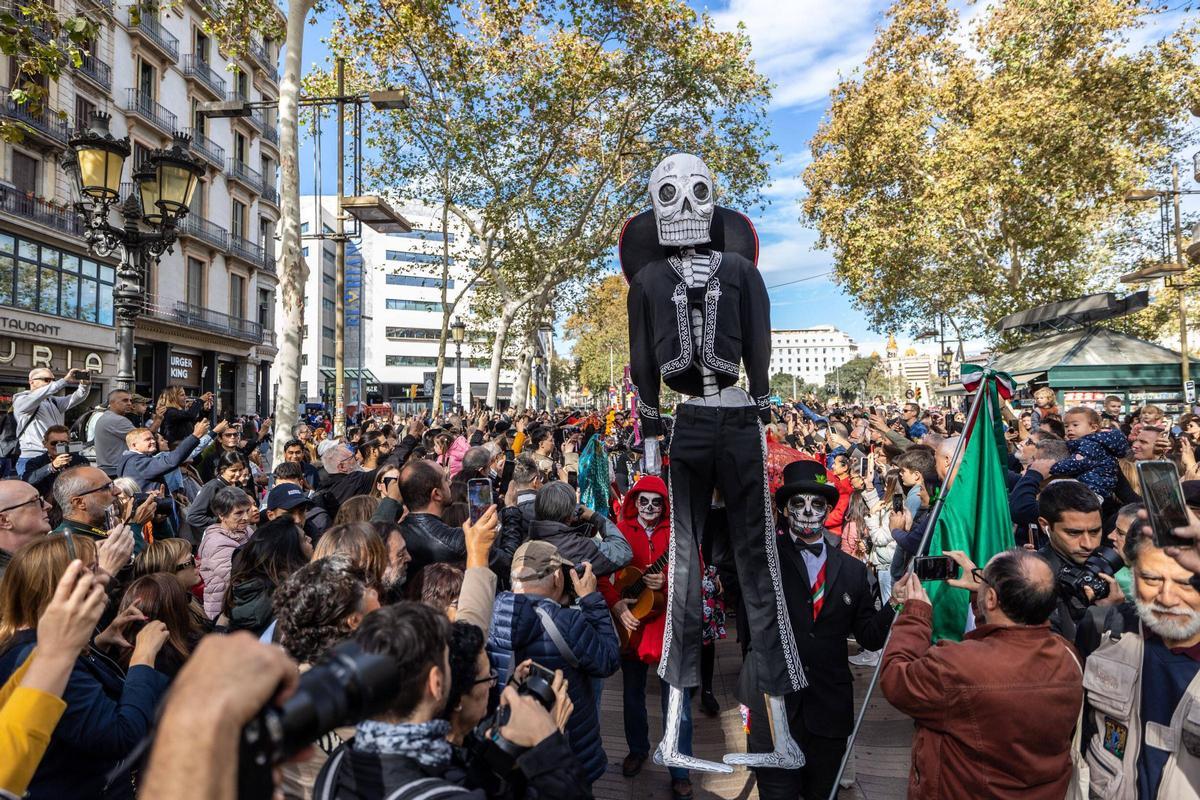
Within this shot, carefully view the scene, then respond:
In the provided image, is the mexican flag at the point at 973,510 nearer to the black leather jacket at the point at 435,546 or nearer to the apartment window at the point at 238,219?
the black leather jacket at the point at 435,546

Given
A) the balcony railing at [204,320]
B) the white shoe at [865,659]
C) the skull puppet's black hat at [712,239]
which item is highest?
the balcony railing at [204,320]

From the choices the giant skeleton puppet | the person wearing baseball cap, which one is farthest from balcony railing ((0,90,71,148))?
the giant skeleton puppet

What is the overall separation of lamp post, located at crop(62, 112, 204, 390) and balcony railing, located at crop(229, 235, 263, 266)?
29409 millimetres

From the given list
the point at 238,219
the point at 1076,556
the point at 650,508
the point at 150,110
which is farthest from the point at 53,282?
the point at 1076,556

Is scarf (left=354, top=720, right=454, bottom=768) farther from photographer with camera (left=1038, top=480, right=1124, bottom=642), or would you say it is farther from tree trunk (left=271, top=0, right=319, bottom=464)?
tree trunk (left=271, top=0, right=319, bottom=464)

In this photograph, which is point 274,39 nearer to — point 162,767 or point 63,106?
point 162,767

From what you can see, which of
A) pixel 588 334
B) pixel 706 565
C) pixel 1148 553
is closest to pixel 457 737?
pixel 706 565

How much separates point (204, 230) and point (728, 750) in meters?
32.9

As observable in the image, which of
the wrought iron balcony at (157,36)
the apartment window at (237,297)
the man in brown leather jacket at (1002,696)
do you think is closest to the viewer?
the man in brown leather jacket at (1002,696)

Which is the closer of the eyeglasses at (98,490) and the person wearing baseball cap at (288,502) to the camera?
the eyeglasses at (98,490)

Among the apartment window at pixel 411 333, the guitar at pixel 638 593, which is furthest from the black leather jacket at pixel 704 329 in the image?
the apartment window at pixel 411 333

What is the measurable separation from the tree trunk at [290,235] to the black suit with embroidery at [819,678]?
6646mm

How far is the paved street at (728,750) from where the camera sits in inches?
161

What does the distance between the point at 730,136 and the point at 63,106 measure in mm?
21413
